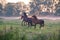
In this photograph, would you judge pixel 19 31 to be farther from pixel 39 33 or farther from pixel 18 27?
pixel 39 33

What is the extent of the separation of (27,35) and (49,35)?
0.32 metres

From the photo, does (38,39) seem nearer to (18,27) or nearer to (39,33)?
(39,33)

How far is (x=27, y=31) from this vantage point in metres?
3.20

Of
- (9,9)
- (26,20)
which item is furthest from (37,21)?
(9,9)

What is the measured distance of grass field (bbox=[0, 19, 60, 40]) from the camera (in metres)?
3.10

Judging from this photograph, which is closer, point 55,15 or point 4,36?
point 4,36

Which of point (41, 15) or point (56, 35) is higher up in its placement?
point (41, 15)

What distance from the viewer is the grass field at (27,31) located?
10.2ft

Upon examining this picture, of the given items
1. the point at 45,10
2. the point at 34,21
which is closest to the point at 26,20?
the point at 34,21

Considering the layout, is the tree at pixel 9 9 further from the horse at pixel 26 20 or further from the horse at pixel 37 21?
the horse at pixel 37 21

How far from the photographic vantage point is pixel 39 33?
125 inches

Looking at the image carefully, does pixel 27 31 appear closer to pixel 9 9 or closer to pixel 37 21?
pixel 37 21

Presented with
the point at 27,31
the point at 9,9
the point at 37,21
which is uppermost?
the point at 9,9

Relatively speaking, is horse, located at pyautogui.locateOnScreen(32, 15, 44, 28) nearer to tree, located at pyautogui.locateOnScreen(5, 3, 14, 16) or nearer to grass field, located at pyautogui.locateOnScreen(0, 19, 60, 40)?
grass field, located at pyautogui.locateOnScreen(0, 19, 60, 40)
